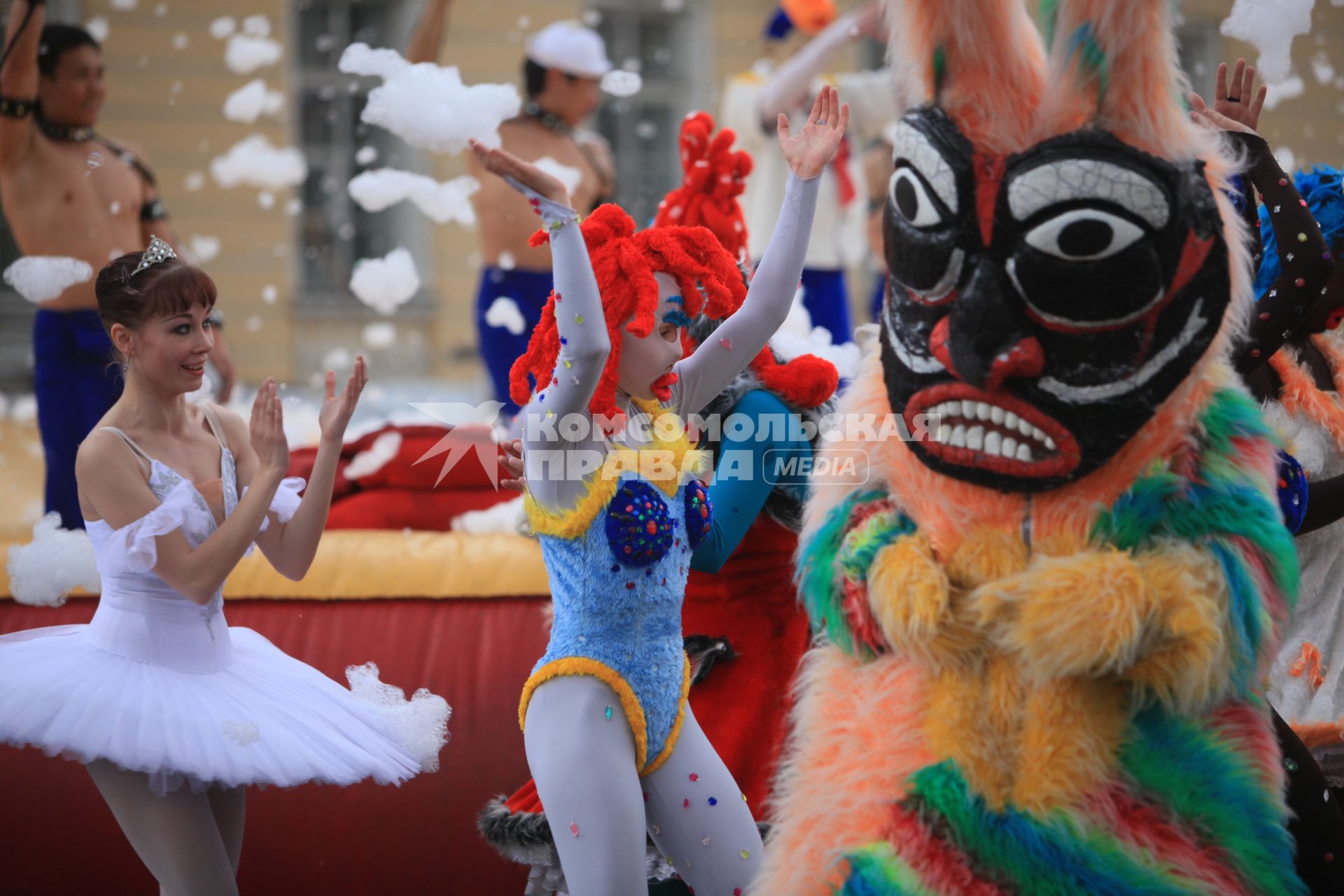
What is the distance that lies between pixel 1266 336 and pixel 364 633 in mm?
1970

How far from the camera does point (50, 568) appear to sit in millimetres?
2959

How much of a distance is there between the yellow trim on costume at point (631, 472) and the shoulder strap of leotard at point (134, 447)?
0.65 meters

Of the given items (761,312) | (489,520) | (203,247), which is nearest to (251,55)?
(203,247)

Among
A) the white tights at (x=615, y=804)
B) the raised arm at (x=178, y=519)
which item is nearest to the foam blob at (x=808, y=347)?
the white tights at (x=615, y=804)

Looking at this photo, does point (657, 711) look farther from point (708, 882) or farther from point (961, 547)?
point (961, 547)

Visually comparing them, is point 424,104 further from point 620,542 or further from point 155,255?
point 620,542

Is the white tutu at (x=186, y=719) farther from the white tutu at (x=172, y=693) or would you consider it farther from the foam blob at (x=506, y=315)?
the foam blob at (x=506, y=315)

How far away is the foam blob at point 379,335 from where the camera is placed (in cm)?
1088

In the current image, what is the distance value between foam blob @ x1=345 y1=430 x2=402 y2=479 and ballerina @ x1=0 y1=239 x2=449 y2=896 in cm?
163

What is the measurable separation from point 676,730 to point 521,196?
3.22 meters

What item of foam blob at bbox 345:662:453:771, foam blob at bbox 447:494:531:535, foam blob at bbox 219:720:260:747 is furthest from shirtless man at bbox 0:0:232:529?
foam blob at bbox 219:720:260:747

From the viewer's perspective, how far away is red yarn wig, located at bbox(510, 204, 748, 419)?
192 centimetres

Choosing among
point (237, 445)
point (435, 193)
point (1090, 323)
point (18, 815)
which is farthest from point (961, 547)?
point (435, 193)

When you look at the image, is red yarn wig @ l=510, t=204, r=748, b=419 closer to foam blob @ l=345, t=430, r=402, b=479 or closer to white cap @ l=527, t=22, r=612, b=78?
foam blob @ l=345, t=430, r=402, b=479
